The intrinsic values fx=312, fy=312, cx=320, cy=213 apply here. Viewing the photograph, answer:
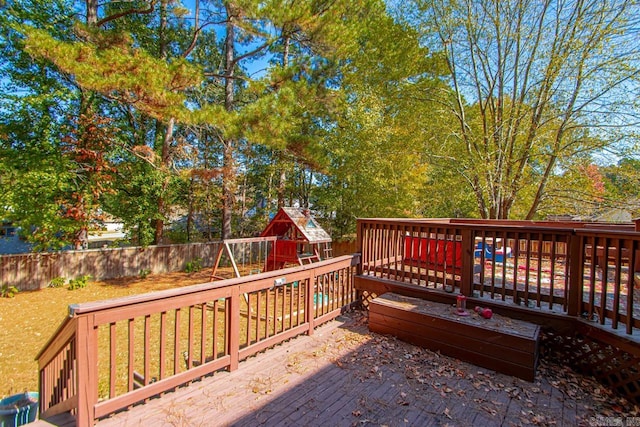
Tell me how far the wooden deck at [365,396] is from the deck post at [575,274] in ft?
2.24

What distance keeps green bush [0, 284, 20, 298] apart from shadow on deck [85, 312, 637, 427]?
27.6 ft

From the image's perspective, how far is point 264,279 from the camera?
11.3 feet

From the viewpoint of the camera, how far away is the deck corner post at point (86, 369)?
6.87 ft

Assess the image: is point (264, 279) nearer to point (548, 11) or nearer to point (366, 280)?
point (366, 280)

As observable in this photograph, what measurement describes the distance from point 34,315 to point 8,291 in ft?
6.58

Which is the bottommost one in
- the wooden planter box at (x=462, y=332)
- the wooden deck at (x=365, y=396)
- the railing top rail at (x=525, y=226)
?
the wooden deck at (x=365, y=396)

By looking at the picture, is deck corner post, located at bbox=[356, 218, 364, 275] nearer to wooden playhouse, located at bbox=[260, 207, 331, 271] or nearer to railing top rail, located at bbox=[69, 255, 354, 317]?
railing top rail, located at bbox=[69, 255, 354, 317]

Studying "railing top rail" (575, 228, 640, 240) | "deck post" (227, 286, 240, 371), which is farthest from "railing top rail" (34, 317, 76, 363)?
"railing top rail" (575, 228, 640, 240)

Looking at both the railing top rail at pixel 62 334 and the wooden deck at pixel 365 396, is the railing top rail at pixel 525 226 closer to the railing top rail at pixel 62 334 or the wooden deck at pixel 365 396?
the wooden deck at pixel 365 396

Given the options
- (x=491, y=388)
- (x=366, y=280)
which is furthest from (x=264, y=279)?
(x=491, y=388)

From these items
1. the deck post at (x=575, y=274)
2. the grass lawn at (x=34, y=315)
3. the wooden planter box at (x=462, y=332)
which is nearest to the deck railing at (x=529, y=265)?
the deck post at (x=575, y=274)

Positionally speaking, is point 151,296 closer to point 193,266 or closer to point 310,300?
point 310,300

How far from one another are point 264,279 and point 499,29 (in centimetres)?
1061

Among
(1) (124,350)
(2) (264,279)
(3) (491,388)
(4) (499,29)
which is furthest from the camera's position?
(4) (499,29)
